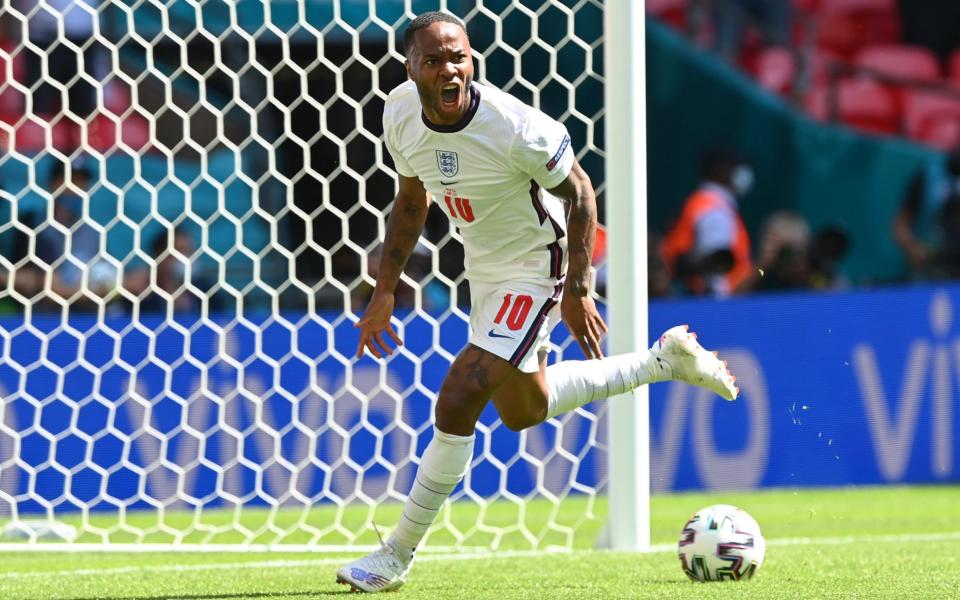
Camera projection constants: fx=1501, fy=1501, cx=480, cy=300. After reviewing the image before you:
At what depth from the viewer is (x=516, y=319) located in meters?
4.41

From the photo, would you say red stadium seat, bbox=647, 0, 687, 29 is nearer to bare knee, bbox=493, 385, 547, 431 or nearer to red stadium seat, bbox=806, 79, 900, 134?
red stadium seat, bbox=806, 79, 900, 134

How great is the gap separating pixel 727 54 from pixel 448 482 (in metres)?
10.6

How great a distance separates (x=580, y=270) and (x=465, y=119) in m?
0.55

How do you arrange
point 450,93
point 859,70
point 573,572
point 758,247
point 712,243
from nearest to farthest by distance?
point 450,93, point 573,572, point 712,243, point 758,247, point 859,70

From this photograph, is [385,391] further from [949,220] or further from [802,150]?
[802,150]

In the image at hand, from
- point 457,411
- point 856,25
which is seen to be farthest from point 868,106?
point 457,411

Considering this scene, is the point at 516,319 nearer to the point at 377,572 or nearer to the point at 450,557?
the point at 377,572

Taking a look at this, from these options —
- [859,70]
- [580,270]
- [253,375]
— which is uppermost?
[859,70]

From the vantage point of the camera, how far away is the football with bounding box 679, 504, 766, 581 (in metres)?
4.42

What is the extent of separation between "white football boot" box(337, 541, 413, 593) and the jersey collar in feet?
4.03

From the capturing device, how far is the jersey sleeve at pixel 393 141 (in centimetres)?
450

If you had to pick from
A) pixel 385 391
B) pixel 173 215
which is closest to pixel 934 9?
pixel 173 215

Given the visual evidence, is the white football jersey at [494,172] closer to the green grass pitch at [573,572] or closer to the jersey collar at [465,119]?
the jersey collar at [465,119]

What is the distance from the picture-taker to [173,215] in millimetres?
11492
